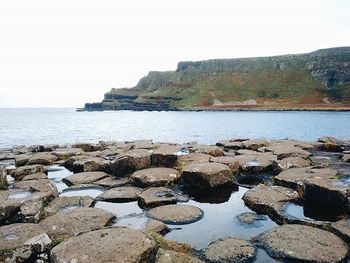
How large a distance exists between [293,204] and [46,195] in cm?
615

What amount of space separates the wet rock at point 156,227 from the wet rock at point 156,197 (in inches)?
53.0

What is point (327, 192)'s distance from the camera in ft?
24.2

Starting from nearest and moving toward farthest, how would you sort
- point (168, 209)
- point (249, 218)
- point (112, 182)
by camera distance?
point (249, 218) < point (168, 209) < point (112, 182)

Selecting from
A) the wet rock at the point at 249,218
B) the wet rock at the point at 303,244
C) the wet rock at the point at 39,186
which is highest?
the wet rock at the point at 39,186

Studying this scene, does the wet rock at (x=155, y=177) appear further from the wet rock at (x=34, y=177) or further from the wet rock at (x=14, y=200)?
the wet rock at (x=34, y=177)

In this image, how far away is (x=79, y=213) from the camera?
676 centimetres

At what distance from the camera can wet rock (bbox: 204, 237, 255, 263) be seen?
5.20 m

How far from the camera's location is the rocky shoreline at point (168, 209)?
5.03m

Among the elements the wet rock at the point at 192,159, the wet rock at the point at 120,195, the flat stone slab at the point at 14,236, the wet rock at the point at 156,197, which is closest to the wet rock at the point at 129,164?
the wet rock at the point at 192,159

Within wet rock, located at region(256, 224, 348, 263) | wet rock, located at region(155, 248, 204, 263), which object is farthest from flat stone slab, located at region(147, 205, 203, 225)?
wet rock, located at region(155, 248, 204, 263)

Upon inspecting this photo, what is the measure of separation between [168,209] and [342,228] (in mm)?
3612

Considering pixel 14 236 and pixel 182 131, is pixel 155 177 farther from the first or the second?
pixel 182 131

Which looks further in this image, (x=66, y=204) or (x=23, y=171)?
(x=23, y=171)

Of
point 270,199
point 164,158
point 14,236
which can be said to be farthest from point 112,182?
point 270,199
